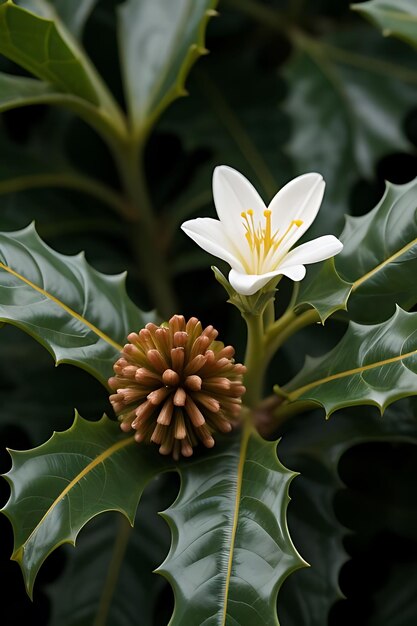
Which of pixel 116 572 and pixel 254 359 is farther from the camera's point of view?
pixel 116 572

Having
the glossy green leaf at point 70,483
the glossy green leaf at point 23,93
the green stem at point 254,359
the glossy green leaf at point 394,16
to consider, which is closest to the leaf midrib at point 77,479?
the glossy green leaf at point 70,483

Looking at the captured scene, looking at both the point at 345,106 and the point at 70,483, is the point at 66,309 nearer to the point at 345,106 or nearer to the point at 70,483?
the point at 70,483

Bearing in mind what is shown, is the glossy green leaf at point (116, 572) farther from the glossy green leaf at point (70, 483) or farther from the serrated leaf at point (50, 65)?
the serrated leaf at point (50, 65)

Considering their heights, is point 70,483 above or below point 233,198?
below

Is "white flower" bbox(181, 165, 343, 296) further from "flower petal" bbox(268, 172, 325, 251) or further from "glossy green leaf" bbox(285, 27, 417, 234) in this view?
"glossy green leaf" bbox(285, 27, 417, 234)

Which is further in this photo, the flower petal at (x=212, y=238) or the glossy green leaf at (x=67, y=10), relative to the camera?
the glossy green leaf at (x=67, y=10)

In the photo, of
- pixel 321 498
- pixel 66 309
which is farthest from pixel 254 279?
pixel 321 498

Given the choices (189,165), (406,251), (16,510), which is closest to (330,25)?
(189,165)

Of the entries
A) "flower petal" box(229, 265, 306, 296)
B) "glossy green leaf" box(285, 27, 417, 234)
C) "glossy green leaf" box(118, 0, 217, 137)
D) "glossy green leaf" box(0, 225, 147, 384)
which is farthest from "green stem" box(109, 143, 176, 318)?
"flower petal" box(229, 265, 306, 296)
